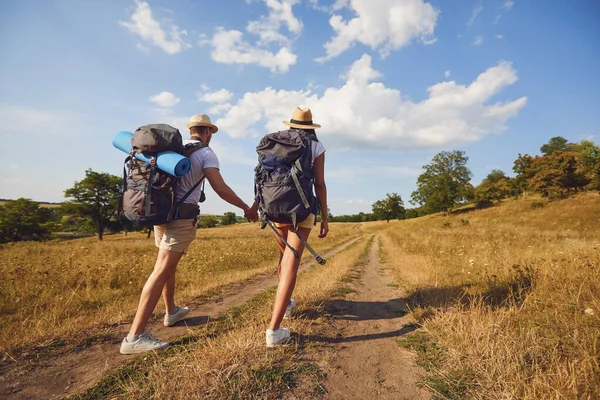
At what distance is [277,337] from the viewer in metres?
2.73

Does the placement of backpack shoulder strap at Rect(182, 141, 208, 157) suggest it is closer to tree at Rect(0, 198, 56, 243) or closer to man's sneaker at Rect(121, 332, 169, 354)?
man's sneaker at Rect(121, 332, 169, 354)

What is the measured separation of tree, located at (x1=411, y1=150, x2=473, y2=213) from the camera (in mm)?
57594

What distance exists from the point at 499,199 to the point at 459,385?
66132mm

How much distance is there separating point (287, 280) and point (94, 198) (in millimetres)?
55103

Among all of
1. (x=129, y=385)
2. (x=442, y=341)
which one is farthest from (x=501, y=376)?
(x=129, y=385)

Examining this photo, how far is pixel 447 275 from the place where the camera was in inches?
243

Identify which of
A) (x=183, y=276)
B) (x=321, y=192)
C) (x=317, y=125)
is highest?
(x=317, y=125)

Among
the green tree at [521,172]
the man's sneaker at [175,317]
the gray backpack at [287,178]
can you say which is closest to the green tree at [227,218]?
the green tree at [521,172]

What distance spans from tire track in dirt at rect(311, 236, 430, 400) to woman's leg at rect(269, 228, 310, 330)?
0.58 metres

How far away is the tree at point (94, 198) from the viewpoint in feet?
142

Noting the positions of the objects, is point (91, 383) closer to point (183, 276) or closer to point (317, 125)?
point (317, 125)

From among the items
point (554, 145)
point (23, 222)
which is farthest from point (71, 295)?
point (554, 145)

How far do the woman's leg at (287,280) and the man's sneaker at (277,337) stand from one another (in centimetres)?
5

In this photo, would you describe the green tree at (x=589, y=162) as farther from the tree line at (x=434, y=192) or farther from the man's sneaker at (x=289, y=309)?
the man's sneaker at (x=289, y=309)
